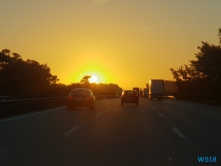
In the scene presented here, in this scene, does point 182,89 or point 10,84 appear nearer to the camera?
point 10,84

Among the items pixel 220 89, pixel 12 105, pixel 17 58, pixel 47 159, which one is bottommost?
pixel 47 159

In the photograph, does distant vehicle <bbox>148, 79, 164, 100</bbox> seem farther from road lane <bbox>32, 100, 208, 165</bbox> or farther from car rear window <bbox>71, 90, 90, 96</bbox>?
road lane <bbox>32, 100, 208, 165</bbox>

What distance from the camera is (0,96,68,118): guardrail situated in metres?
24.7

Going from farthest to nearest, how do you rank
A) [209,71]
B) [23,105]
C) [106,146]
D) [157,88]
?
[157,88], [209,71], [23,105], [106,146]

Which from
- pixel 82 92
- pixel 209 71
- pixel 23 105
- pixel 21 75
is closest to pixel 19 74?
→ pixel 21 75

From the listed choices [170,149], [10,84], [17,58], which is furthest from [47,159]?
[17,58]

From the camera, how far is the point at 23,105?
28781 mm

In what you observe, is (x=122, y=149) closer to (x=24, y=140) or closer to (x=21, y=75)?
(x=24, y=140)

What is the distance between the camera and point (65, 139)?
46.5 ft

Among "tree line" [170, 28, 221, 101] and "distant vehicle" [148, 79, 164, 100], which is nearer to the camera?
"tree line" [170, 28, 221, 101]

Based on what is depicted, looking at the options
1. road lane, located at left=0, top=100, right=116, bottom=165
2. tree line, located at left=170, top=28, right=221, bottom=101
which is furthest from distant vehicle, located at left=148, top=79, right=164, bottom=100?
road lane, located at left=0, top=100, right=116, bottom=165

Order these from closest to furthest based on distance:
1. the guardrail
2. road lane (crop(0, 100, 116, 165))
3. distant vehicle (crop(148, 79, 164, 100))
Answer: road lane (crop(0, 100, 116, 165)) → the guardrail → distant vehicle (crop(148, 79, 164, 100))

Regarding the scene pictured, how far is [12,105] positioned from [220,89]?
47.4m

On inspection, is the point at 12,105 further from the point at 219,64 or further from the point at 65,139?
the point at 219,64
